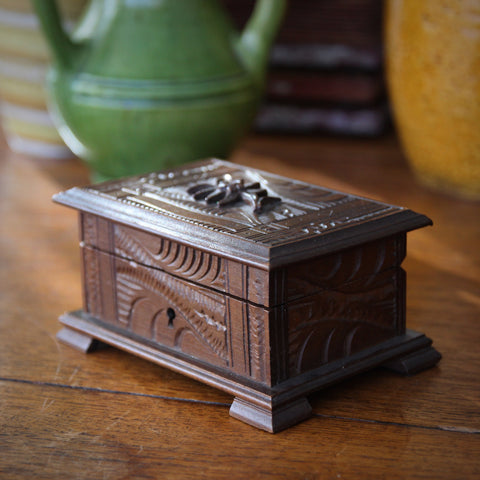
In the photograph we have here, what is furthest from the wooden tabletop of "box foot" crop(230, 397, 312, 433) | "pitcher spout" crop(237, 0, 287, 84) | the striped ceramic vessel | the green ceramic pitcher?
the striped ceramic vessel

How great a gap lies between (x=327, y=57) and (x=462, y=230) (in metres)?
0.56

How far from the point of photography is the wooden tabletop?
2.13ft

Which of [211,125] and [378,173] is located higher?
[211,125]

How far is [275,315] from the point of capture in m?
0.68

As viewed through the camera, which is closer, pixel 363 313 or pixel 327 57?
pixel 363 313

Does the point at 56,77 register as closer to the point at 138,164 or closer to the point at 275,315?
the point at 138,164

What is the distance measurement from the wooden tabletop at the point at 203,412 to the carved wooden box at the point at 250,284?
27 mm

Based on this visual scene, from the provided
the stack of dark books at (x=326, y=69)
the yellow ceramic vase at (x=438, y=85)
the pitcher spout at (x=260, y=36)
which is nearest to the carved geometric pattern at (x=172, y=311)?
the pitcher spout at (x=260, y=36)

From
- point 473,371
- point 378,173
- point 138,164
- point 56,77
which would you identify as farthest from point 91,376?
point 378,173

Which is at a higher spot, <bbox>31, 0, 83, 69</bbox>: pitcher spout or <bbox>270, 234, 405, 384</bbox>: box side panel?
<bbox>31, 0, 83, 69</bbox>: pitcher spout

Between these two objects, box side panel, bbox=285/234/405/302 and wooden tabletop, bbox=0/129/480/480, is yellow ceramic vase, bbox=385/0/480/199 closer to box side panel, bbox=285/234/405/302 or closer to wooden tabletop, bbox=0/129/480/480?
wooden tabletop, bbox=0/129/480/480

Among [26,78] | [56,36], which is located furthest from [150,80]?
[26,78]

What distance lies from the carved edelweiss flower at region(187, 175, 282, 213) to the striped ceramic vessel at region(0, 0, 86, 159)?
781 millimetres

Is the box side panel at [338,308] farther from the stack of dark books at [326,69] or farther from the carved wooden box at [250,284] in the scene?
the stack of dark books at [326,69]
